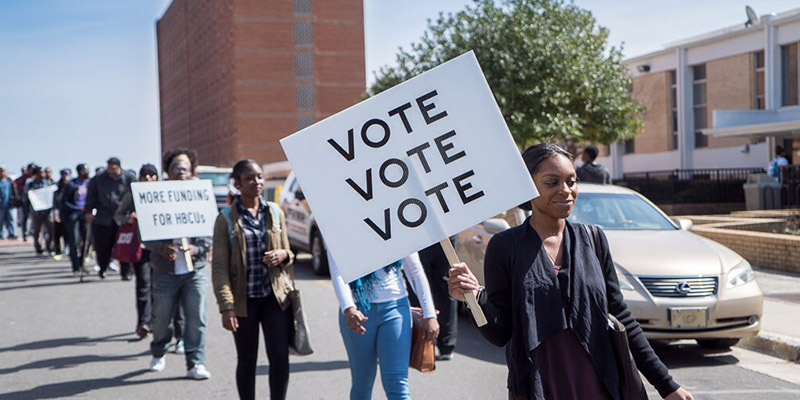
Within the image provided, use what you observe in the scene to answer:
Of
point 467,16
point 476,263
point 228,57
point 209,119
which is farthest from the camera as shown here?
point 209,119

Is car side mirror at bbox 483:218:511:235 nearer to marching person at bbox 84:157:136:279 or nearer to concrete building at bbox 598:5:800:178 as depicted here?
marching person at bbox 84:157:136:279

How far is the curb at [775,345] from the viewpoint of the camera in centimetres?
823

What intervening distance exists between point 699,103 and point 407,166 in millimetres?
34285

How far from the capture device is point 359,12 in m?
82.8

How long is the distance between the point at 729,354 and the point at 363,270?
19.4ft

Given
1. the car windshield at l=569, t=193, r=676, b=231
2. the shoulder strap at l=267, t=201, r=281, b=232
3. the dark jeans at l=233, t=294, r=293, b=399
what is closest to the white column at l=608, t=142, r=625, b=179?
the car windshield at l=569, t=193, r=676, b=231

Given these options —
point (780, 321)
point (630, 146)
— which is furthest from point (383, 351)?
point (630, 146)

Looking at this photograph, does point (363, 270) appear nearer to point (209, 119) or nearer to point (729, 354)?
point (729, 354)

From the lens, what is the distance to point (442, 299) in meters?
8.62

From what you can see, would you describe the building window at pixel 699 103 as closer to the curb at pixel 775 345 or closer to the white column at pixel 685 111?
the white column at pixel 685 111

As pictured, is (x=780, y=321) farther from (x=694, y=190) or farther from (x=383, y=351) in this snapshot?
(x=694, y=190)

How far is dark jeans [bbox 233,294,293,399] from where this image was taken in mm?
5586

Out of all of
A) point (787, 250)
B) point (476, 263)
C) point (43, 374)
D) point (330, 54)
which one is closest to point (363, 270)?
point (43, 374)

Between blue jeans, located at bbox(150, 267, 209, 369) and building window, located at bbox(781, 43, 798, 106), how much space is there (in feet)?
88.7
